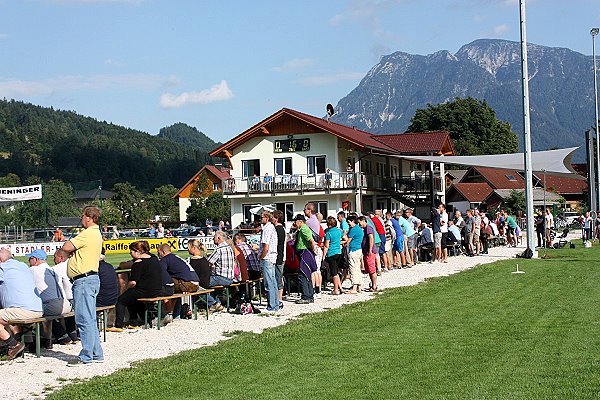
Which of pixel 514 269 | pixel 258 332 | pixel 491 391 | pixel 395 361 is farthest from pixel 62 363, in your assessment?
pixel 514 269

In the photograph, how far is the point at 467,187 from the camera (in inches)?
3423

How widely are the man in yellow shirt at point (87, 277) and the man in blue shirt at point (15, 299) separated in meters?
0.97

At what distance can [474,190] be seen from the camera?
86.2m

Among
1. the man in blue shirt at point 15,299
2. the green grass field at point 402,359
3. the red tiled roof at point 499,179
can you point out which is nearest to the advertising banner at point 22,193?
the green grass field at point 402,359

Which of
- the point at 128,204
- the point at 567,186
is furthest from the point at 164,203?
the point at 567,186

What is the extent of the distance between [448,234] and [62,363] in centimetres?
2033

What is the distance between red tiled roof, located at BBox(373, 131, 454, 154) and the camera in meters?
56.6

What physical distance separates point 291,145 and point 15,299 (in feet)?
134

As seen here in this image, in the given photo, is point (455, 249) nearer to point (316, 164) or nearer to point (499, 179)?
point (316, 164)

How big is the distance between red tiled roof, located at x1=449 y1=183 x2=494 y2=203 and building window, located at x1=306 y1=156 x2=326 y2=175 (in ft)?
117

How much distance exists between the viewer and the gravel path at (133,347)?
896cm

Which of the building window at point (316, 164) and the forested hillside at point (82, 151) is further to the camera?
the forested hillside at point (82, 151)

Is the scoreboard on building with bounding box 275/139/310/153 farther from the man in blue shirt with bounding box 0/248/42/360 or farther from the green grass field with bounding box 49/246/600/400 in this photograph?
the man in blue shirt with bounding box 0/248/42/360

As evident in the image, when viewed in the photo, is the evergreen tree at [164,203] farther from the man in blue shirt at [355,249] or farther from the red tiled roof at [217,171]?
the man in blue shirt at [355,249]
